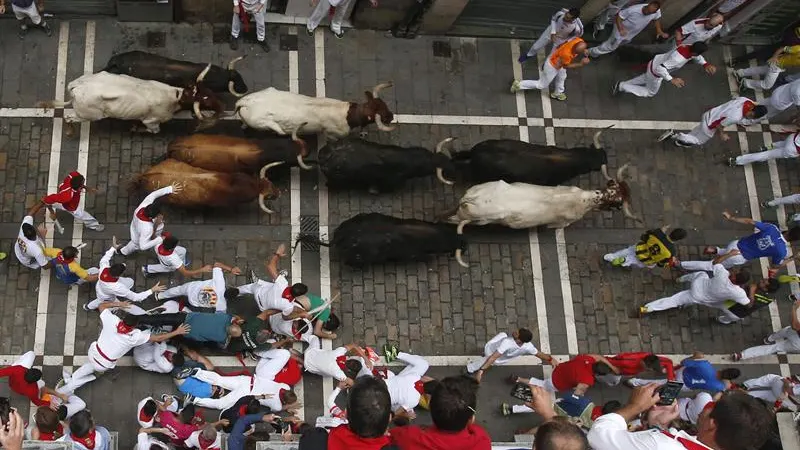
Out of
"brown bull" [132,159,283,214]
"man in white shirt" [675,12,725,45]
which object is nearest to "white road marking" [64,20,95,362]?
"brown bull" [132,159,283,214]

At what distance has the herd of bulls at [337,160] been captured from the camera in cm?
1202

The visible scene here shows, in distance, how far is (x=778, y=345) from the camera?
1294 centimetres

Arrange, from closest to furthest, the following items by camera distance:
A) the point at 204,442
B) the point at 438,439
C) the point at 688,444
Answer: the point at 688,444 → the point at 438,439 → the point at 204,442

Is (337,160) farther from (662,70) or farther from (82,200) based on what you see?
(662,70)

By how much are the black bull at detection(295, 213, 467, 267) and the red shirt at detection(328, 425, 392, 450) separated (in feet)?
17.8

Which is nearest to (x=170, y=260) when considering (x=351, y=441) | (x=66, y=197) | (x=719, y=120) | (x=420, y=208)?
(x=66, y=197)

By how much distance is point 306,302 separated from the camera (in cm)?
1093

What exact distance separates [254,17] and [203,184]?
3.79m

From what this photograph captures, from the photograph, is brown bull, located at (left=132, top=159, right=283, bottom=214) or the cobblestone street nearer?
brown bull, located at (left=132, top=159, right=283, bottom=214)

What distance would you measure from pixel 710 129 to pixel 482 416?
7.17m

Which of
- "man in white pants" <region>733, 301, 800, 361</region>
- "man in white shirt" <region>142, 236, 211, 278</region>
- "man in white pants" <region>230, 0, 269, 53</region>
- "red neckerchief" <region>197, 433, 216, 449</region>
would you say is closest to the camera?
"red neckerchief" <region>197, 433, 216, 449</region>

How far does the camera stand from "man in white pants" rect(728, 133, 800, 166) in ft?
46.2

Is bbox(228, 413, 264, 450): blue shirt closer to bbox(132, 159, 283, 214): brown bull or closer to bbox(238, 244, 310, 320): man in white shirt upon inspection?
bbox(238, 244, 310, 320): man in white shirt

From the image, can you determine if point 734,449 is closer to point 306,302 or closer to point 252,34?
point 306,302
